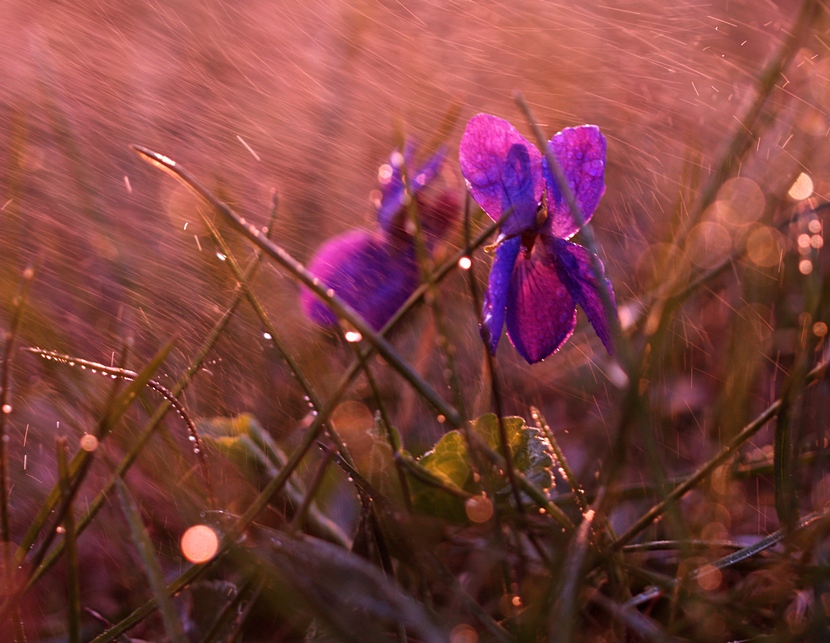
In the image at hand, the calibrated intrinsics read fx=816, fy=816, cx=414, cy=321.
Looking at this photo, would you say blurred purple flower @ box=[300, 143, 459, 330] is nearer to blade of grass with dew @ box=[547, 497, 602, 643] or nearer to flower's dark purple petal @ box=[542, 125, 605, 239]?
flower's dark purple petal @ box=[542, 125, 605, 239]

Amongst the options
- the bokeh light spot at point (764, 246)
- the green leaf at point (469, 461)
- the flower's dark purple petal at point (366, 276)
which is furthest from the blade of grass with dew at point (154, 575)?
the bokeh light spot at point (764, 246)

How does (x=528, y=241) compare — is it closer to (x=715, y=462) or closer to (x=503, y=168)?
(x=503, y=168)

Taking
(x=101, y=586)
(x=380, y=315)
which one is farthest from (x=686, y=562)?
(x=101, y=586)

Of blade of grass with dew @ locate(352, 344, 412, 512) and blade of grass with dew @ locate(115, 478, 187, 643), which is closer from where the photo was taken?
blade of grass with dew @ locate(115, 478, 187, 643)

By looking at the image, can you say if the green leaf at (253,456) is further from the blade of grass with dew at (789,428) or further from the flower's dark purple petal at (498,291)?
the blade of grass with dew at (789,428)

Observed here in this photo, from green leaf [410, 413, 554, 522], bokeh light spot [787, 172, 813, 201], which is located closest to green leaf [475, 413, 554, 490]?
green leaf [410, 413, 554, 522]

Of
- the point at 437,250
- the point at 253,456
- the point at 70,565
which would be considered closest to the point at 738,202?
the point at 437,250
